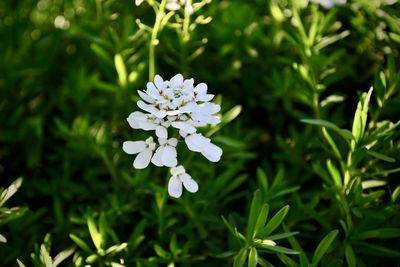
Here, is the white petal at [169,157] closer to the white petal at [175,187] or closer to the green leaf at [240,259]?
the white petal at [175,187]

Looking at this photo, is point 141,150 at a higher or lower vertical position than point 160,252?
higher

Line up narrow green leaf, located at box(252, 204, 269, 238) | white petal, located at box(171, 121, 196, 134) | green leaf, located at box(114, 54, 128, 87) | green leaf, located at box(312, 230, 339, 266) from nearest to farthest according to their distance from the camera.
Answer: white petal, located at box(171, 121, 196, 134) → narrow green leaf, located at box(252, 204, 269, 238) → green leaf, located at box(312, 230, 339, 266) → green leaf, located at box(114, 54, 128, 87)

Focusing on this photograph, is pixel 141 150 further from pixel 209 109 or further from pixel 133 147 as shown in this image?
pixel 209 109

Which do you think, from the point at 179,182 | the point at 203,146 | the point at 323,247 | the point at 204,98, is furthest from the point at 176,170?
the point at 323,247

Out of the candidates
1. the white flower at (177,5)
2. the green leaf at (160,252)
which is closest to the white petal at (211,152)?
the green leaf at (160,252)

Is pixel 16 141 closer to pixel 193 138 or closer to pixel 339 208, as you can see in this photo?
pixel 193 138

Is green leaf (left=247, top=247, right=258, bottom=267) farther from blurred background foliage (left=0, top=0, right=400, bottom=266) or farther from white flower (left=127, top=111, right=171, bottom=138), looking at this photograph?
white flower (left=127, top=111, right=171, bottom=138)

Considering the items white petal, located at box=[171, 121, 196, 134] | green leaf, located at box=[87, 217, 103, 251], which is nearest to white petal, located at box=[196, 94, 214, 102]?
white petal, located at box=[171, 121, 196, 134]
